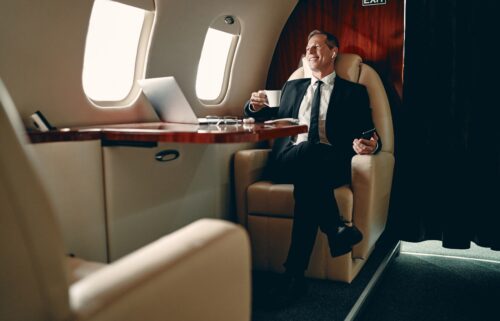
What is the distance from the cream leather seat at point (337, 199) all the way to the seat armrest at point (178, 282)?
6.28 feet

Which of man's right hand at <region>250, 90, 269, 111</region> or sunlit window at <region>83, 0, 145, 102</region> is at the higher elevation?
sunlit window at <region>83, 0, 145, 102</region>

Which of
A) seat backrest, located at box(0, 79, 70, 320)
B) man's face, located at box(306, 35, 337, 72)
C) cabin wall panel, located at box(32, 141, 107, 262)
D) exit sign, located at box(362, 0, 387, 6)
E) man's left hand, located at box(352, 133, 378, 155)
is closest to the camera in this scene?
seat backrest, located at box(0, 79, 70, 320)

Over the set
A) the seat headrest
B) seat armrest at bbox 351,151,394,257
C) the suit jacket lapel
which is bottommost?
seat armrest at bbox 351,151,394,257

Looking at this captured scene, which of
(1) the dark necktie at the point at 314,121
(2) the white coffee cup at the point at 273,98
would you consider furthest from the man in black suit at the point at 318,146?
(2) the white coffee cup at the point at 273,98

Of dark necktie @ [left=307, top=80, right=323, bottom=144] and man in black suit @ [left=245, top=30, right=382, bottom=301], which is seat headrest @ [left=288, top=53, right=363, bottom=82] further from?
dark necktie @ [left=307, top=80, right=323, bottom=144]

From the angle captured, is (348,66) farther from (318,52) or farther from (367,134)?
(367,134)

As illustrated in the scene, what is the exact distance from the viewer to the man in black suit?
2670 mm

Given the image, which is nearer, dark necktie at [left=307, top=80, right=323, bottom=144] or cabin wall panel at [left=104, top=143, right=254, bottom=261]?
cabin wall panel at [left=104, top=143, right=254, bottom=261]

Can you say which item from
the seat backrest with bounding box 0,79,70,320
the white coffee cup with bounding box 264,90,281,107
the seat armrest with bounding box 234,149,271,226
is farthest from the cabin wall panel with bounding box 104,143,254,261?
the seat backrest with bounding box 0,79,70,320

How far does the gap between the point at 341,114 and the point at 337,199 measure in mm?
704

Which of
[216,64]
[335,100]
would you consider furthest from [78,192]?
[216,64]

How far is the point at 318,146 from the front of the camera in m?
2.85

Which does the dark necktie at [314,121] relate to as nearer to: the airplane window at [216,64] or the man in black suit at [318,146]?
the man in black suit at [318,146]

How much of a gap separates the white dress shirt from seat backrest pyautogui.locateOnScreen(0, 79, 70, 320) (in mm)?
2645
